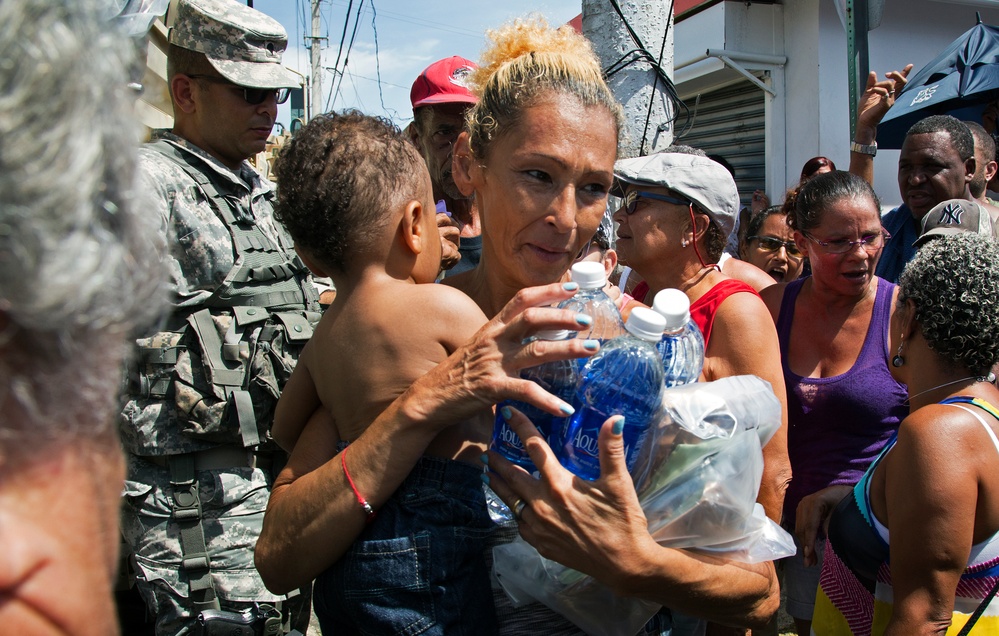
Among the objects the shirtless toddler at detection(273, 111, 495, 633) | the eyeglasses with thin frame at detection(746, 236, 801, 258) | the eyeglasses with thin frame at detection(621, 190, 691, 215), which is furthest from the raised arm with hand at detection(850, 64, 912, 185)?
the shirtless toddler at detection(273, 111, 495, 633)

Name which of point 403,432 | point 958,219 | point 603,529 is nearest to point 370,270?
point 403,432

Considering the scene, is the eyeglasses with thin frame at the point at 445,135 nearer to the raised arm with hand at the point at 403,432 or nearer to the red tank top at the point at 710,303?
the red tank top at the point at 710,303

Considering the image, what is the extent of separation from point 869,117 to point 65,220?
530 cm

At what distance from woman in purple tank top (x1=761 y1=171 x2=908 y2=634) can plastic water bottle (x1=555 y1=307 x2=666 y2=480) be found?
2.12m

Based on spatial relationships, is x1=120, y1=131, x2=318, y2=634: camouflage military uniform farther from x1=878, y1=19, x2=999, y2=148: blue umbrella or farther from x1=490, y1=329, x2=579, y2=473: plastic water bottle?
x1=878, y1=19, x2=999, y2=148: blue umbrella

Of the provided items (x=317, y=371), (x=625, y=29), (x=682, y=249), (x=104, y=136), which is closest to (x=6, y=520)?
(x=104, y=136)

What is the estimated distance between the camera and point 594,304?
5.26 ft

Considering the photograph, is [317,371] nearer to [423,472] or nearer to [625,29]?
[423,472]

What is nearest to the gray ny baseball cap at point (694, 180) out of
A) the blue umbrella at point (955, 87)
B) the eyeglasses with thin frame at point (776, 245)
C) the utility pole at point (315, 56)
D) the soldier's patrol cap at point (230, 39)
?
the soldier's patrol cap at point (230, 39)

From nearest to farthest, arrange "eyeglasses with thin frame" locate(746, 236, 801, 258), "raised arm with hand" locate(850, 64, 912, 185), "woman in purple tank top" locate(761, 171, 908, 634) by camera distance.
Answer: "woman in purple tank top" locate(761, 171, 908, 634) < "raised arm with hand" locate(850, 64, 912, 185) < "eyeglasses with thin frame" locate(746, 236, 801, 258)

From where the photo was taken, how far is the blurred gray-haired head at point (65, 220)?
598 millimetres

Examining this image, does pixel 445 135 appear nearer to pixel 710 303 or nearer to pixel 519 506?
pixel 710 303

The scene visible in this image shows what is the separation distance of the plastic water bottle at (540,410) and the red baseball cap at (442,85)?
7.26ft

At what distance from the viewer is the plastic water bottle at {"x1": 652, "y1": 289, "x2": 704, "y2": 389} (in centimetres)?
153
